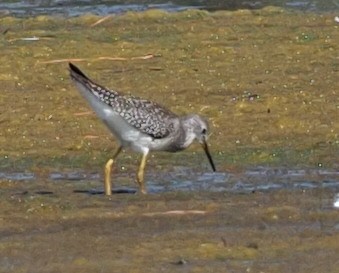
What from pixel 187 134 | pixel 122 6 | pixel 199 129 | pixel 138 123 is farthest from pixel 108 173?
pixel 122 6

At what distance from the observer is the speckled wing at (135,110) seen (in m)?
11.3

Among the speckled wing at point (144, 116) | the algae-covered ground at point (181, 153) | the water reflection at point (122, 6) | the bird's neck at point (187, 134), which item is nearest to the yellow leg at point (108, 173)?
the algae-covered ground at point (181, 153)

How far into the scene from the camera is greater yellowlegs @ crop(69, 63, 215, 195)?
444 inches

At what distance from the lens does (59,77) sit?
15.5 metres

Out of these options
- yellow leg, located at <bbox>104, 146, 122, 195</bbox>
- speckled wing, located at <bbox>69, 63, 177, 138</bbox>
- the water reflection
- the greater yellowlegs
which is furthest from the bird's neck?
the water reflection

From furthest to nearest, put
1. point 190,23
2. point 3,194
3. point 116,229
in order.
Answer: point 190,23
point 3,194
point 116,229

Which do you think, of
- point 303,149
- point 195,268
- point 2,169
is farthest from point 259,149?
point 195,268

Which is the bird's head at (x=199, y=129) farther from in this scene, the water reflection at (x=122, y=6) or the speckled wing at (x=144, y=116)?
the water reflection at (x=122, y=6)

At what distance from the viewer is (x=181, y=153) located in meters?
12.5

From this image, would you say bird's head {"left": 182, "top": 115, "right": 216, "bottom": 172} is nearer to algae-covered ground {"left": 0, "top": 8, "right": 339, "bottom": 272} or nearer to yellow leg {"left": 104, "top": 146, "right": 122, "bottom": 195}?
algae-covered ground {"left": 0, "top": 8, "right": 339, "bottom": 272}

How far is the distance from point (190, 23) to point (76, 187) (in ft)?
24.5

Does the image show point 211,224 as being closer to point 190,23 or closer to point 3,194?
point 3,194

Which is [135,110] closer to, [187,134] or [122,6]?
[187,134]

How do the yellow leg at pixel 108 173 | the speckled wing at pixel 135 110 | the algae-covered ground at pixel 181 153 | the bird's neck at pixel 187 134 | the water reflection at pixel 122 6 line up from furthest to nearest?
the water reflection at pixel 122 6, the bird's neck at pixel 187 134, the speckled wing at pixel 135 110, the yellow leg at pixel 108 173, the algae-covered ground at pixel 181 153
